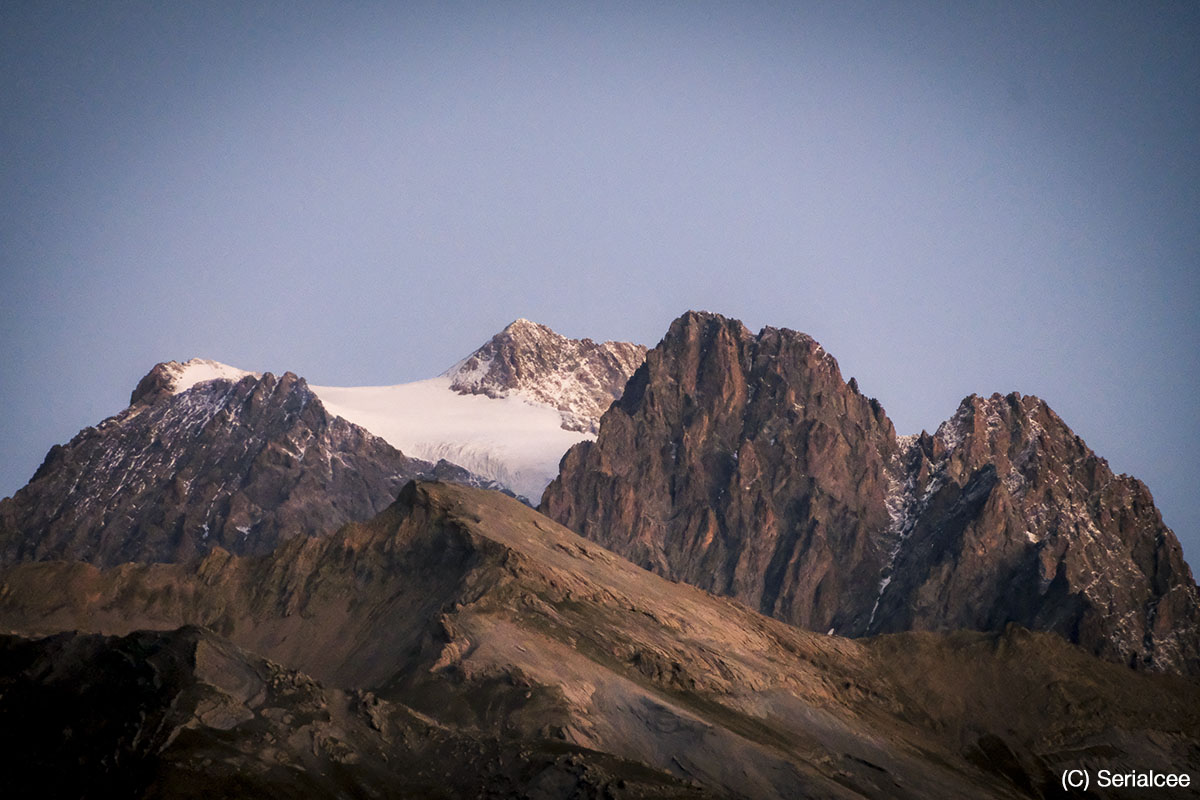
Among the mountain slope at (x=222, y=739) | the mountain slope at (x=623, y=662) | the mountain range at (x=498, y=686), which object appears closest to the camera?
the mountain slope at (x=222, y=739)

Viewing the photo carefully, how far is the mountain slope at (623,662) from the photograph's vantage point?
4473 inches

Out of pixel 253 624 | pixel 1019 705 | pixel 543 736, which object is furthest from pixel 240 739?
pixel 1019 705

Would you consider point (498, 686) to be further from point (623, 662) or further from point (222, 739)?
point (222, 739)

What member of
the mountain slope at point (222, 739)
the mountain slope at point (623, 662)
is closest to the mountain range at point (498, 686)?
the mountain slope at point (222, 739)

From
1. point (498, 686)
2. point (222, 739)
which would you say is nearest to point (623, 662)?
point (498, 686)

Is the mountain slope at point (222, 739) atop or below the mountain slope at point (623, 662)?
below

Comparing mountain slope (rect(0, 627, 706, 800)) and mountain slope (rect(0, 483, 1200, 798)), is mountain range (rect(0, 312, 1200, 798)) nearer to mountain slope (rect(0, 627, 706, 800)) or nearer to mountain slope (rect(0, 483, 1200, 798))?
mountain slope (rect(0, 627, 706, 800))

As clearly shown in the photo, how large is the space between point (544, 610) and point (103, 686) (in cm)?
4938

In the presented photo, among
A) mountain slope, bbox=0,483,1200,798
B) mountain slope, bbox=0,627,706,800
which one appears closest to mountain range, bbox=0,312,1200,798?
mountain slope, bbox=0,627,706,800

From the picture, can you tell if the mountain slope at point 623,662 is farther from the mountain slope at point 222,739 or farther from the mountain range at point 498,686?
the mountain slope at point 222,739

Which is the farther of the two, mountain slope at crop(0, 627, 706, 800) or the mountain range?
the mountain range

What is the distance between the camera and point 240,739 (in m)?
90.4

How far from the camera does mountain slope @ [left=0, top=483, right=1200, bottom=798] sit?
114 m

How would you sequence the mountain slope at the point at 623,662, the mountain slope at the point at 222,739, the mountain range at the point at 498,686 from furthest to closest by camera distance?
the mountain slope at the point at 623,662
the mountain range at the point at 498,686
the mountain slope at the point at 222,739
